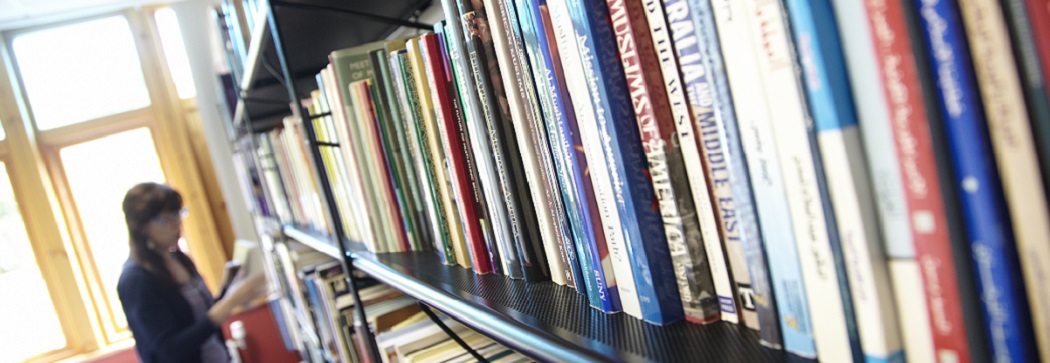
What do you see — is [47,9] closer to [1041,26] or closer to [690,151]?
[690,151]

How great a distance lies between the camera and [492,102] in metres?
0.59

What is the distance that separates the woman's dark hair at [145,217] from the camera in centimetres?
218

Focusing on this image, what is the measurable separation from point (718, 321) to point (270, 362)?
375 cm

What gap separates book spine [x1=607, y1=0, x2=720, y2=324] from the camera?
41cm

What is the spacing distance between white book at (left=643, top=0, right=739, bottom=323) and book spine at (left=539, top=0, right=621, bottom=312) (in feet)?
0.20

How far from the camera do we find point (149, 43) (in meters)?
3.60

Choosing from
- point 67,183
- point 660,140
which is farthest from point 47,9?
point 660,140

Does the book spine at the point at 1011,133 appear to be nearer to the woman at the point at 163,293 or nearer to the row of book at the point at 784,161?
the row of book at the point at 784,161

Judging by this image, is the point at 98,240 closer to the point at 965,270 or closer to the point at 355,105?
the point at 355,105

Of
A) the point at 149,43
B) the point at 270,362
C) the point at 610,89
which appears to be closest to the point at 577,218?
the point at 610,89

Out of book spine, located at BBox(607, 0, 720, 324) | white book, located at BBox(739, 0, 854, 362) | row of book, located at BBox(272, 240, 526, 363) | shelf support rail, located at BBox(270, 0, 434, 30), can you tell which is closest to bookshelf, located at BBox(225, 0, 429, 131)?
shelf support rail, located at BBox(270, 0, 434, 30)

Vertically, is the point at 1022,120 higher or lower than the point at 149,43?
lower

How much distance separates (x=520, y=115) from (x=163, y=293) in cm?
209

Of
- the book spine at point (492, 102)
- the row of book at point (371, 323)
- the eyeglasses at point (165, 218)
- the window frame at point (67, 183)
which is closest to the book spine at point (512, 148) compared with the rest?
the book spine at point (492, 102)
